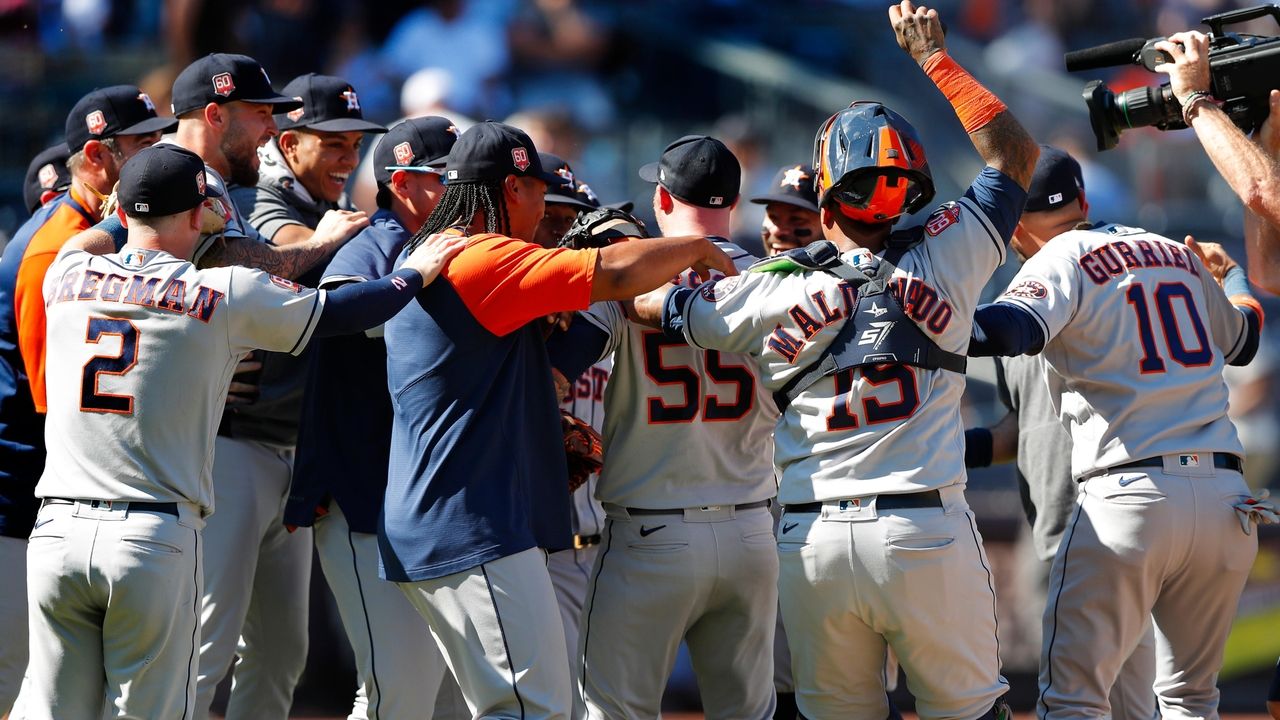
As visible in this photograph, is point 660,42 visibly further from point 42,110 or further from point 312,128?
point 312,128

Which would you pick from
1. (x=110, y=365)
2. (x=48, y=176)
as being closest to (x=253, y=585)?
(x=110, y=365)

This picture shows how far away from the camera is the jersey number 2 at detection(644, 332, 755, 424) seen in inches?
163

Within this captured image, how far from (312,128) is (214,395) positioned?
170 cm

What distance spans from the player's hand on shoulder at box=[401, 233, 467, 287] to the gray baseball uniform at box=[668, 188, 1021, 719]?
74cm

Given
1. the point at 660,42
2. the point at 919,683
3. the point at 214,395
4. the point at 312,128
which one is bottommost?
the point at 919,683

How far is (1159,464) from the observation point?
420 cm

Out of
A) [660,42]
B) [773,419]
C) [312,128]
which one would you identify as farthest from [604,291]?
[660,42]

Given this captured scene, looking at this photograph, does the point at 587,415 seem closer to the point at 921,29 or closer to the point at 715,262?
the point at 715,262

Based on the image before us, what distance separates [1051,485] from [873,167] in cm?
192

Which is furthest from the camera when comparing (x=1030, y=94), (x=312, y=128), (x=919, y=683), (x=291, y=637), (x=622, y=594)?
(x=1030, y=94)

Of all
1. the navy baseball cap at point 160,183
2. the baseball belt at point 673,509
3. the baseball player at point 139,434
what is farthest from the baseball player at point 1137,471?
the navy baseball cap at point 160,183

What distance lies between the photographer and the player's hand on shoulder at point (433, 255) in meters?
3.75

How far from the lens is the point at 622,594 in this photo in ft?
13.4

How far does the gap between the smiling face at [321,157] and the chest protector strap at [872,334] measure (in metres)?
2.24
